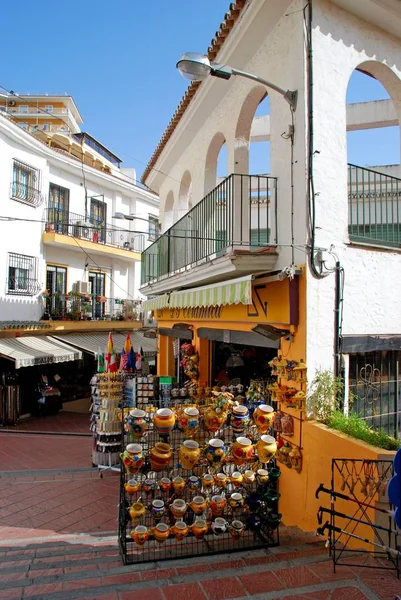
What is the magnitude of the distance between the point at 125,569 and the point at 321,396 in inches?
151

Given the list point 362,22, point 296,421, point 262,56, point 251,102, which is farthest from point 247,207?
point 296,421

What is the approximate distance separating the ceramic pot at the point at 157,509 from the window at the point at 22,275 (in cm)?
1559

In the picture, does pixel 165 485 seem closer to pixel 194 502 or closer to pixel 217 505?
pixel 194 502

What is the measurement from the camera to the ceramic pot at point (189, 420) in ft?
19.8

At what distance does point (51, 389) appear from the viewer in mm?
18109

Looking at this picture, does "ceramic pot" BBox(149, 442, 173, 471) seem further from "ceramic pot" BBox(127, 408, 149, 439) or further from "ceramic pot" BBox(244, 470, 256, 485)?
"ceramic pot" BBox(244, 470, 256, 485)

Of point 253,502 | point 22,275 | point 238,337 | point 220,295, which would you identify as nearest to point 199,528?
point 253,502

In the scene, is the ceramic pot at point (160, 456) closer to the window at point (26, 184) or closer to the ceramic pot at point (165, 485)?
the ceramic pot at point (165, 485)

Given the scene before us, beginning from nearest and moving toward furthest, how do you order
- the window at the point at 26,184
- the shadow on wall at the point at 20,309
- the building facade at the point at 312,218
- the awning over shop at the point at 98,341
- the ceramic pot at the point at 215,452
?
the ceramic pot at the point at 215,452 → the building facade at the point at 312,218 → the shadow on wall at the point at 20,309 → the window at the point at 26,184 → the awning over shop at the point at 98,341

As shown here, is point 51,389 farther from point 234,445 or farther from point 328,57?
point 328,57

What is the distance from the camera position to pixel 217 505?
19.4 feet

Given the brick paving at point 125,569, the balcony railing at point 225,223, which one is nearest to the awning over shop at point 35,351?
the balcony railing at point 225,223

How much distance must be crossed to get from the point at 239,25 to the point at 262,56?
2.41 feet

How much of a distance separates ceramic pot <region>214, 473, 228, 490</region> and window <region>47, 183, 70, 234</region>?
17453mm
